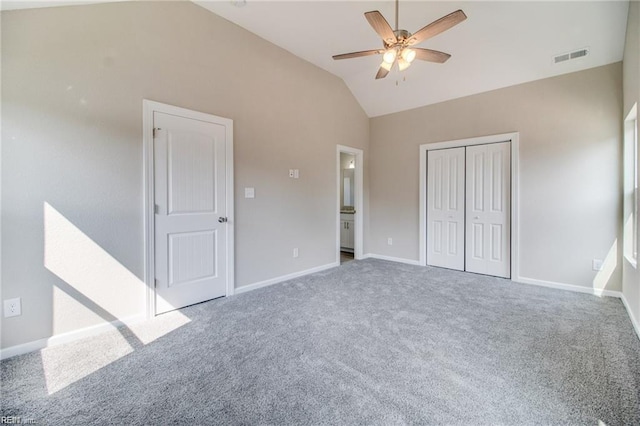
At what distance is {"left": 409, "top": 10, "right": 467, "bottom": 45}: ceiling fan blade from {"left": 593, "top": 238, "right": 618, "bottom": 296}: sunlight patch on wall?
3.32 m

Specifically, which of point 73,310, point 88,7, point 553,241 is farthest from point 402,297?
point 88,7

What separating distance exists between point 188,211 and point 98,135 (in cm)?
102

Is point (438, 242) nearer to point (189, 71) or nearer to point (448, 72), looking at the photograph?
point (448, 72)

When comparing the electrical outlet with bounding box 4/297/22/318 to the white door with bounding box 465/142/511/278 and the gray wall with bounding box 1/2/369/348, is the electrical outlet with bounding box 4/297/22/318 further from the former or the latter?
the white door with bounding box 465/142/511/278

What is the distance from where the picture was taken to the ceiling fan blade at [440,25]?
2.00 meters

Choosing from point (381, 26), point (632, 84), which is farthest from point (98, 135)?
point (632, 84)

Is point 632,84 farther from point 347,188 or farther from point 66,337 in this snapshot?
point 66,337

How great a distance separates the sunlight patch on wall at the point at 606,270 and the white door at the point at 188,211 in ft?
15.1

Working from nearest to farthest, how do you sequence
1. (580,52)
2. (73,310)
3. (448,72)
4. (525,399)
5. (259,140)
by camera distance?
(525,399), (73,310), (580,52), (259,140), (448,72)

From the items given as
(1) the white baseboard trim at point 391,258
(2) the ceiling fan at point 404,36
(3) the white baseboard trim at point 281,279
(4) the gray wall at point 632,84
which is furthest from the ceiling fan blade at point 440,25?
(1) the white baseboard trim at point 391,258

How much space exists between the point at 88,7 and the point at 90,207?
172 cm

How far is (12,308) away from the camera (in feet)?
6.72

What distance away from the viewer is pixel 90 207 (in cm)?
235

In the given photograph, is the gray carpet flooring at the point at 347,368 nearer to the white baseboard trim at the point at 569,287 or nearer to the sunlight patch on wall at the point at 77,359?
the sunlight patch on wall at the point at 77,359
